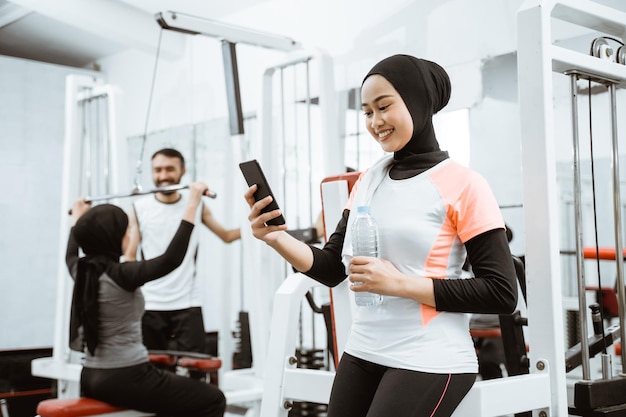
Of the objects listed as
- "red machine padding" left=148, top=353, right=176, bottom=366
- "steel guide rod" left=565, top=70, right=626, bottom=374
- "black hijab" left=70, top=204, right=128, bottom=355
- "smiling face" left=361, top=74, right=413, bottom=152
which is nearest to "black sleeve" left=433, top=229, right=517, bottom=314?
"smiling face" left=361, top=74, right=413, bottom=152

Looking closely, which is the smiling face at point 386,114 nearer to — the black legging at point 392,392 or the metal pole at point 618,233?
the black legging at point 392,392

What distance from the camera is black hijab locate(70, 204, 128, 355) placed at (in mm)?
2691

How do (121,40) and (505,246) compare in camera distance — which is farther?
(121,40)

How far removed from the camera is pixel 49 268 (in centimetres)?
489

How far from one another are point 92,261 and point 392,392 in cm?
177

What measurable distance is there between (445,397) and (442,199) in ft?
1.28

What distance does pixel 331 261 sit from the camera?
156 centimetres

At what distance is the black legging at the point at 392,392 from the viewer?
130 cm

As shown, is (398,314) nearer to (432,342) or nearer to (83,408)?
(432,342)

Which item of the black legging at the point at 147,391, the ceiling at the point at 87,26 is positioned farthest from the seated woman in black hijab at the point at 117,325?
the ceiling at the point at 87,26

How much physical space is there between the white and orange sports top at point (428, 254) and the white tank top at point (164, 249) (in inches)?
98.3

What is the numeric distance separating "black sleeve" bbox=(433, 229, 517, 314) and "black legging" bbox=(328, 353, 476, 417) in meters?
0.15

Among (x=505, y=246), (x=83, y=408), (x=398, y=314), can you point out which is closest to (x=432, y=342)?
(x=398, y=314)

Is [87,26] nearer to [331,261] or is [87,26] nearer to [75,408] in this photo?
[75,408]
